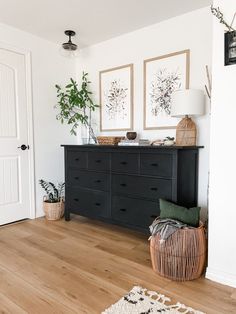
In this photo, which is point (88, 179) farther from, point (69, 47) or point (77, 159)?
point (69, 47)

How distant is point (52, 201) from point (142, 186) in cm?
145

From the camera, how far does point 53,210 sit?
3.18 meters

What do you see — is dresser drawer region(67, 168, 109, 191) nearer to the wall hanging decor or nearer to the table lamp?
the table lamp

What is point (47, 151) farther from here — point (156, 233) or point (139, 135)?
point (156, 233)

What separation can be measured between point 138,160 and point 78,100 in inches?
54.2

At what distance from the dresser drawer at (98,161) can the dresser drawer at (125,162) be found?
90 millimetres

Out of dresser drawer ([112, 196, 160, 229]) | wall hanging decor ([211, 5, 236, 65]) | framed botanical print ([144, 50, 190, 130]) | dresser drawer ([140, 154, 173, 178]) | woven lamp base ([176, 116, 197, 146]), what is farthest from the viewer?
framed botanical print ([144, 50, 190, 130])

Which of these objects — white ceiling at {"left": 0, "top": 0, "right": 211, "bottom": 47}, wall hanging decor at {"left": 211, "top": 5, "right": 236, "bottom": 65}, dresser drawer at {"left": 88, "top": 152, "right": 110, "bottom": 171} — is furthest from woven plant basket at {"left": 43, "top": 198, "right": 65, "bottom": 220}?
wall hanging decor at {"left": 211, "top": 5, "right": 236, "bottom": 65}

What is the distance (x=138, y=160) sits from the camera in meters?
2.43

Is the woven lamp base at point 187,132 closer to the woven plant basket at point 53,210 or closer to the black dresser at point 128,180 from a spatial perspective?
the black dresser at point 128,180

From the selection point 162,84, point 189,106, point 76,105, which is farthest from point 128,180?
point 76,105

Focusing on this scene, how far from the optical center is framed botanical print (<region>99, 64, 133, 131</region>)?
3.08 m

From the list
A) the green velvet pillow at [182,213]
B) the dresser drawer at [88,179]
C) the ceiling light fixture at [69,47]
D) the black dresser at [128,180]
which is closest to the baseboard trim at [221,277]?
the green velvet pillow at [182,213]

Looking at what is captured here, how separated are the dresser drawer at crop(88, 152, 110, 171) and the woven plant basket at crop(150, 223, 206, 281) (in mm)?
1101
